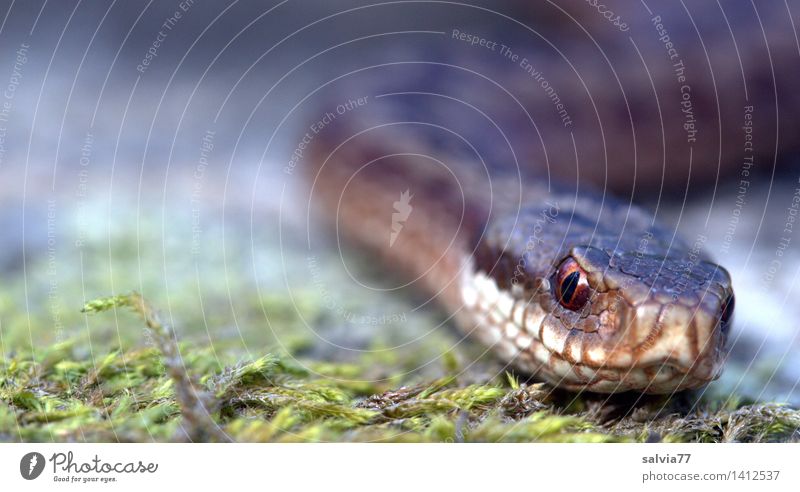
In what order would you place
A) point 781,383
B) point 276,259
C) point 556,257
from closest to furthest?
point 556,257, point 781,383, point 276,259

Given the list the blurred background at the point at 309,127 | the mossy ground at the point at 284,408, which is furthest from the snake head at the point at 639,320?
the blurred background at the point at 309,127

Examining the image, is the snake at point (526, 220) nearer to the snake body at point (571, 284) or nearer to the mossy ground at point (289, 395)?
the snake body at point (571, 284)

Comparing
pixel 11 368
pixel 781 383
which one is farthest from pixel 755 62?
pixel 11 368

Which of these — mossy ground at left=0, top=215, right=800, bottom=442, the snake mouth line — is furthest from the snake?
mossy ground at left=0, top=215, right=800, bottom=442

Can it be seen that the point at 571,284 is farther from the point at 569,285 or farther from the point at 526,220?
the point at 526,220

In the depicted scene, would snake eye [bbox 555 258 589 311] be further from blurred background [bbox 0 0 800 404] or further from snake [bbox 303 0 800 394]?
blurred background [bbox 0 0 800 404]

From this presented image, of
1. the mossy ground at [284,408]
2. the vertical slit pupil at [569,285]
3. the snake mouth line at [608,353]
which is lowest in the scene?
the mossy ground at [284,408]
